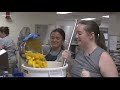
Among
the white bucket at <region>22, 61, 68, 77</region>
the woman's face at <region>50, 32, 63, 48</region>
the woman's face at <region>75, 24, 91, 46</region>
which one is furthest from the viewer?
the woman's face at <region>50, 32, 63, 48</region>

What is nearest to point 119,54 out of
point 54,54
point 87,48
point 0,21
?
point 54,54

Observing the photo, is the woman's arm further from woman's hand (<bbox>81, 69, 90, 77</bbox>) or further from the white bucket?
the white bucket

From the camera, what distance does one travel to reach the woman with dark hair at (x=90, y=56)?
1.04 metres

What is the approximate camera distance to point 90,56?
1112 millimetres

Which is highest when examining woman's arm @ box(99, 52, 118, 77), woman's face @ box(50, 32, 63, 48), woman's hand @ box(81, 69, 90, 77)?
woman's face @ box(50, 32, 63, 48)

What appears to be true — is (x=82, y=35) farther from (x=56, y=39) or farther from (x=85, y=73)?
(x=56, y=39)

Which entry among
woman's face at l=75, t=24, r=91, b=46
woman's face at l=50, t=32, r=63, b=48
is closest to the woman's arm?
woman's face at l=75, t=24, r=91, b=46

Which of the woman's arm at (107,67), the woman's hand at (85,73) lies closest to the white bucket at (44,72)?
the woman's hand at (85,73)

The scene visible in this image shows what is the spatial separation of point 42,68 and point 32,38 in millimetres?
329

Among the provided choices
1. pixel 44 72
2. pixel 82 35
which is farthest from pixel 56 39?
pixel 44 72

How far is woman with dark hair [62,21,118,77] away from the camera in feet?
3.43

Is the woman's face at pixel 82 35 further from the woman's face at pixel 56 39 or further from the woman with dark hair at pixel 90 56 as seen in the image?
the woman's face at pixel 56 39

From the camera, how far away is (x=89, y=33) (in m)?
1.14
